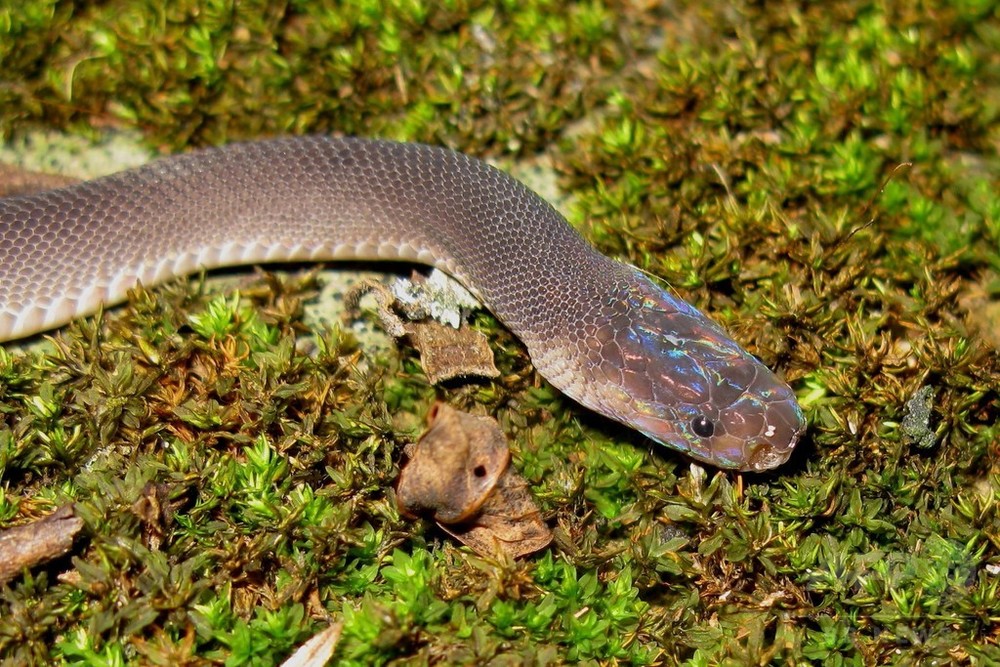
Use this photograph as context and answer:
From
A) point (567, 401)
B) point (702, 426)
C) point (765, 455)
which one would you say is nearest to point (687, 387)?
point (702, 426)

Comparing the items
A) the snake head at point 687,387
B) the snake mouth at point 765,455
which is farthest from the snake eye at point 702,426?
the snake mouth at point 765,455

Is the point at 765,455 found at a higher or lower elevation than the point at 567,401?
higher

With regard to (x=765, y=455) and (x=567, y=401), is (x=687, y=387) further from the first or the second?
(x=567, y=401)

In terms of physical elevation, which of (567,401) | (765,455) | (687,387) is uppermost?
(687,387)

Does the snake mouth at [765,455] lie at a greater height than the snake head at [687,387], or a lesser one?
lesser

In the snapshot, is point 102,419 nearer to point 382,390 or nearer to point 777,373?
point 382,390

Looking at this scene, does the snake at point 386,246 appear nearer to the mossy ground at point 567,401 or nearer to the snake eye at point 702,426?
the snake eye at point 702,426
